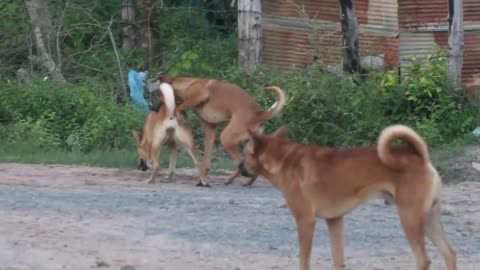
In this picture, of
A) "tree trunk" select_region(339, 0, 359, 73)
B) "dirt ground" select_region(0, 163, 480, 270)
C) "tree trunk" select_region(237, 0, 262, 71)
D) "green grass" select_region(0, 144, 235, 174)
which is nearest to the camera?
"dirt ground" select_region(0, 163, 480, 270)

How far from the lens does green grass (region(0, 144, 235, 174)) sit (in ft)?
45.9

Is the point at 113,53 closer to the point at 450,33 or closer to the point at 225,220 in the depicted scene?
the point at 450,33

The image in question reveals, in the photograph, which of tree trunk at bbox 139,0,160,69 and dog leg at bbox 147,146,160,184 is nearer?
dog leg at bbox 147,146,160,184

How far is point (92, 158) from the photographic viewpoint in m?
14.2

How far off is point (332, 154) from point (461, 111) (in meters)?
7.78

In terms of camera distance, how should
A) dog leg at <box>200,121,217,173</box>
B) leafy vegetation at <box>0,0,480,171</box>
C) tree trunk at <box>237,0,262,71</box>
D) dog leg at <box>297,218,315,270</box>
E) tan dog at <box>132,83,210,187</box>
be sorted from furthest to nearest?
1. tree trunk at <box>237,0,262,71</box>
2. leafy vegetation at <box>0,0,480,171</box>
3. dog leg at <box>200,121,217,173</box>
4. tan dog at <box>132,83,210,187</box>
5. dog leg at <box>297,218,315,270</box>

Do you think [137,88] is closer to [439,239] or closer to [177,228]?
[177,228]

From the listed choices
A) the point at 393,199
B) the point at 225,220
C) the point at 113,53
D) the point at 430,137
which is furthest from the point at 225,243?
the point at 113,53

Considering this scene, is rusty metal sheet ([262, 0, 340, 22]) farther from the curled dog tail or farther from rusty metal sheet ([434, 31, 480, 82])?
the curled dog tail

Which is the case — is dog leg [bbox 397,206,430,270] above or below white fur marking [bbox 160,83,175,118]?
below

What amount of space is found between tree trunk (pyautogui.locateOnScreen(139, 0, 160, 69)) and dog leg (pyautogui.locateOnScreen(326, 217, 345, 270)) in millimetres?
11044

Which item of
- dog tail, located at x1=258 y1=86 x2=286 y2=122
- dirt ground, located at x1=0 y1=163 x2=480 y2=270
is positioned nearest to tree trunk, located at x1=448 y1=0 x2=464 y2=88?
dirt ground, located at x1=0 y1=163 x2=480 y2=270

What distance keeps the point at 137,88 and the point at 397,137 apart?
31.0 feet

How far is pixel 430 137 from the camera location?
576 inches
